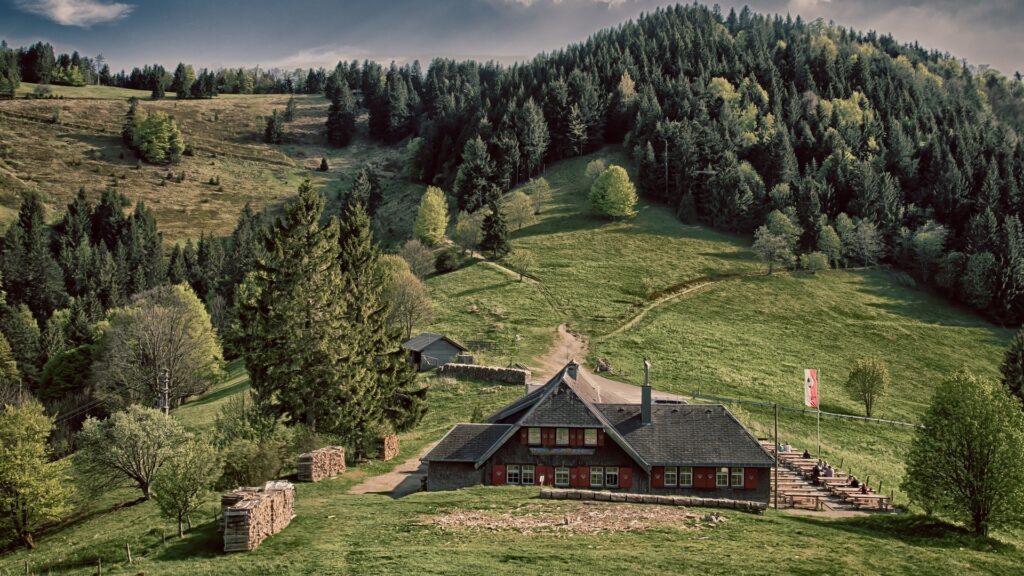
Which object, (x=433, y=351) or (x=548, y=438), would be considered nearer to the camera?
(x=548, y=438)

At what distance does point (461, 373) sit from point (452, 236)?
5176 cm

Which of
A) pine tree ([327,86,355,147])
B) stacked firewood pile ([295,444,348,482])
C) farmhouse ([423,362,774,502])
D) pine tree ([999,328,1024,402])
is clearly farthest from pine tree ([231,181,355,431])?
pine tree ([327,86,355,147])

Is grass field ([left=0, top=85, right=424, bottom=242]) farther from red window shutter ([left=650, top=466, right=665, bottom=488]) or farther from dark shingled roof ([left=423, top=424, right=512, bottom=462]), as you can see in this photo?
red window shutter ([left=650, top=466, right=665, bottom=488])

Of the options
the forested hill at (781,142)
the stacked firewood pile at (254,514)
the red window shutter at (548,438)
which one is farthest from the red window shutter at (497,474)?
the forested hill at (781,142)

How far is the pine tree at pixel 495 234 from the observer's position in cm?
10425

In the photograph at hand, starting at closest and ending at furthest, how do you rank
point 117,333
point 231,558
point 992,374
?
point 231,558, point 117,333, point 992,374

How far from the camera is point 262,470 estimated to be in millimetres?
36875

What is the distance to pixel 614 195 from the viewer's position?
4589 inches

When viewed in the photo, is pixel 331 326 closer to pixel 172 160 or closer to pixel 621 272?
pixel 621 272

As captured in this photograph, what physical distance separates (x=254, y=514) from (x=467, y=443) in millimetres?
18790

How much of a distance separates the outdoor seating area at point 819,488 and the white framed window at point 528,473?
13245mm

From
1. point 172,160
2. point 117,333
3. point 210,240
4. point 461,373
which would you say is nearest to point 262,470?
point 461,373

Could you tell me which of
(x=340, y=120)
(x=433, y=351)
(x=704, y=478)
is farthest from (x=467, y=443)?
(x=340, y=120)

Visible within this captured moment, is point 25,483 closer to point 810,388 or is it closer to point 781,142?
point 810,388
